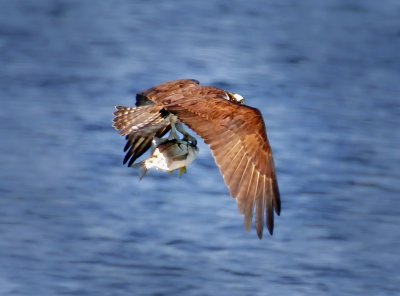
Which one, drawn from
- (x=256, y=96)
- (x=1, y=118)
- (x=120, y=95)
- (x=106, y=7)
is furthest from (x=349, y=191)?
(x=106, y=7)

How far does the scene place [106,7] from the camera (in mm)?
11305

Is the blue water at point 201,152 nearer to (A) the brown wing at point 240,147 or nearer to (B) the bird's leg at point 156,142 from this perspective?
(B) the bird's leg at point 156,142

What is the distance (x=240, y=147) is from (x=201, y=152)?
6.99 ft

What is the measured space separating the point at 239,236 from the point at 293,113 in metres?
1.47

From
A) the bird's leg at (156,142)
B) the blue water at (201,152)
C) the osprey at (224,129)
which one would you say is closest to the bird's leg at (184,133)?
the osprey at (224,129)

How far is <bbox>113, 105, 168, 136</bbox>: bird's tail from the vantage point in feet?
23.8

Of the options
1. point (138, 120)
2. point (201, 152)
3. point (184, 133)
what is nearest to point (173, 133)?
point (184, 133)

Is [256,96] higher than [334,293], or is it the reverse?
[256,96]

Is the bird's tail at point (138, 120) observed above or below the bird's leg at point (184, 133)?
above

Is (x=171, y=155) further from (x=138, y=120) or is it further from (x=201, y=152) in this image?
(x=201, y=152)

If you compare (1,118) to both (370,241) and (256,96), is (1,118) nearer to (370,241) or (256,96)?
(256,96)

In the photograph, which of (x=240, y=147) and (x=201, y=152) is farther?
(x=201, y=152)

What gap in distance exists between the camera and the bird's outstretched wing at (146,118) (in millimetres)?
7266

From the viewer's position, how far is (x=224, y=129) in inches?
274
